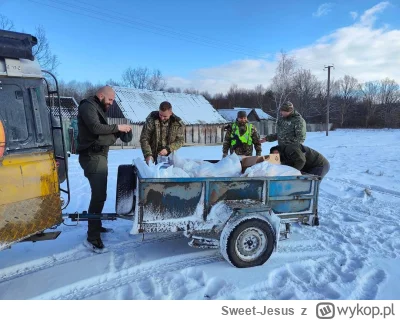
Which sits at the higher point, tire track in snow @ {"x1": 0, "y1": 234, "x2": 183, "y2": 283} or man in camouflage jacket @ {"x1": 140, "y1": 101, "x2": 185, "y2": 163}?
man in camouflage jacket @ {"x1": 140, "y1": 101, "x2": 185, "y2": 163}

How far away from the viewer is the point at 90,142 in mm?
3947

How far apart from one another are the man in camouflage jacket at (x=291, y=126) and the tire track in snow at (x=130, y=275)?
2.37 meters

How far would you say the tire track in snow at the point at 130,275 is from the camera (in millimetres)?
3072

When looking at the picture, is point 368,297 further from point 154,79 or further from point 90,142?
point 154,79

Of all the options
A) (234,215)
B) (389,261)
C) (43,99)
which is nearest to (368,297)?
(389,261)

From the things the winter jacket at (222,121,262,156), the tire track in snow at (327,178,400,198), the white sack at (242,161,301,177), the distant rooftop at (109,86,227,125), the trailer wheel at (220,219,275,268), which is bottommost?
the tire track in snow at (327,178,400,198)

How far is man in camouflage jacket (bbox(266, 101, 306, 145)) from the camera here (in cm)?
502

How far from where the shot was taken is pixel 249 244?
3.70 metres

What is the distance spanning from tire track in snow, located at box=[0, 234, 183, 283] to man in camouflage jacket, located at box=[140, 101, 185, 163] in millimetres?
1298

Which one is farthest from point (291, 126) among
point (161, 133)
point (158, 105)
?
point (158, 105)

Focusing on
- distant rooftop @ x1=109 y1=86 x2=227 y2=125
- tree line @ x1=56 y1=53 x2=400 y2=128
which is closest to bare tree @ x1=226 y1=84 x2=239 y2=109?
tree line @ x1=56 y1=53 x2=400 y2=128

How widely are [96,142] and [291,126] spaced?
3167 millimetres

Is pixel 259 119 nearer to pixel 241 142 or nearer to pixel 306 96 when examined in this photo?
pixel 306 96

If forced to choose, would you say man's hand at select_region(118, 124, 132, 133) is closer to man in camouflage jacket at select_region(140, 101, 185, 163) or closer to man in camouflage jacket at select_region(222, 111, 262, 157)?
man in camouflage jacket at select_region(140, 101, 185, 163)
